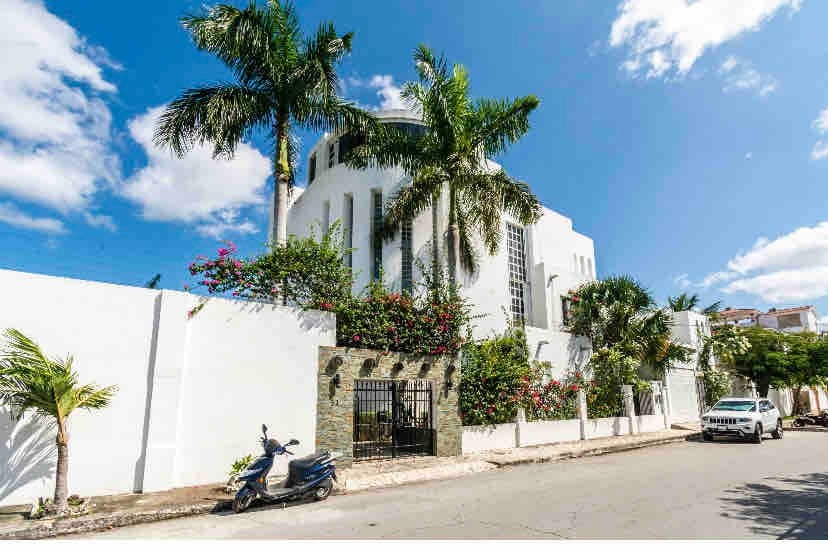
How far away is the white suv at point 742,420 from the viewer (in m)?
16.3

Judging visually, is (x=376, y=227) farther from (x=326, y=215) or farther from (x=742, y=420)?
(x=742, y=420)

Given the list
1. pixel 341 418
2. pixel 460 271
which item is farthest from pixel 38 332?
pixel 460 271

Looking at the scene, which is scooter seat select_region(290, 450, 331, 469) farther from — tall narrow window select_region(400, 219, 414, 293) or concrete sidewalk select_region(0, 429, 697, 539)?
tall narrow window select_region(400, 219, 414, 293)

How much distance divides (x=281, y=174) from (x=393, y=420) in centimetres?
723

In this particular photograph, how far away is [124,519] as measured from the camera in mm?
6621

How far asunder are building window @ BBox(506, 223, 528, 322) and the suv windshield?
8.78 metres

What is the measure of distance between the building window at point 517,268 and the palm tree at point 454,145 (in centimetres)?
778

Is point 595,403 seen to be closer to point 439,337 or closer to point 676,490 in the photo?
point 439,337

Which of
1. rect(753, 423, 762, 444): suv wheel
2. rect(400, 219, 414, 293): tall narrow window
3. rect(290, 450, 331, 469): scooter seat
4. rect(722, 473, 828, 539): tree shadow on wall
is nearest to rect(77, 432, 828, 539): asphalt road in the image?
rect(722, 473, 828, 539): tree shadow on wall

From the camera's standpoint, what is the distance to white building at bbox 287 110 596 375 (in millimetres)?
18859

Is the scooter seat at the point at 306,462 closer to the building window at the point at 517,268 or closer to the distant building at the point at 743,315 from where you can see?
the building window at the point at 517,268

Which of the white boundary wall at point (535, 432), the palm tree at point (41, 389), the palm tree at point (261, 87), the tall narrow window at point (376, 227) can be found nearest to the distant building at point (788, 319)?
the white boundary wall at point (535, 432)

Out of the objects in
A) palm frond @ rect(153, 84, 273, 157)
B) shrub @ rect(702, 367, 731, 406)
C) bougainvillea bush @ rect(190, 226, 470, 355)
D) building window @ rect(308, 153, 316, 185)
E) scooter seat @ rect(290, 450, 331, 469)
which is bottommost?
scooter seat @ rect(290, 450, 331, 469)
